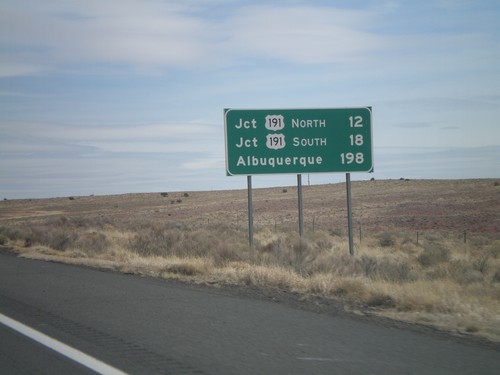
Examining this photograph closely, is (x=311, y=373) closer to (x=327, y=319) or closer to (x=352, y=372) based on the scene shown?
(x=352, y=372)

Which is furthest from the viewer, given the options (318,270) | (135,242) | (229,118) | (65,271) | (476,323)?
(135,242)

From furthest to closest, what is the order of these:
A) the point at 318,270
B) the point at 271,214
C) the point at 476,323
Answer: the point at 271,214, the point at 318,270, the point at 476,323

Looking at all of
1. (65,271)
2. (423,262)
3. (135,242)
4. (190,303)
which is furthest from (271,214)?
(190,303)

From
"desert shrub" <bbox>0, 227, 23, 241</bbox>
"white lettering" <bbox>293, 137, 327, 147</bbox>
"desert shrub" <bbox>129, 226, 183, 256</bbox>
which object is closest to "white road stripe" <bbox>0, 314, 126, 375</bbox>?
"white lettering" <bbox>293, 137, 327, 147</bbox>

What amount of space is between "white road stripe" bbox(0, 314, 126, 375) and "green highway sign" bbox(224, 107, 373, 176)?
11.2 metres

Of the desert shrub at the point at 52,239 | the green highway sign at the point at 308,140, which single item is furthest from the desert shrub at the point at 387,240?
the desert shrub at the point at 52,239

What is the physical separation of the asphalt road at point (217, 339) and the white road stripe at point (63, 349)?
0.12 m

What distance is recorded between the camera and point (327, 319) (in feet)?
32.6

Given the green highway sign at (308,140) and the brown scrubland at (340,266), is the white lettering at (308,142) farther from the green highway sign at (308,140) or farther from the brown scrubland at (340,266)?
the brown scrubland at (340,266)

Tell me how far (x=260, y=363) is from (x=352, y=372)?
1.14 m

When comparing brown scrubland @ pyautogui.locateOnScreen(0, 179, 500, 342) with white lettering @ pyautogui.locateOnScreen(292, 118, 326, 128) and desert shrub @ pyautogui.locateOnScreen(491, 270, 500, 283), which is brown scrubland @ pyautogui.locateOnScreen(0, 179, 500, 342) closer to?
desert shrub @ pyautogui.locateOnScreen(491, 270, 500, 283)

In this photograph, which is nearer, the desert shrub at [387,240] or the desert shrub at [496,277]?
the desert shrub at [496,277]

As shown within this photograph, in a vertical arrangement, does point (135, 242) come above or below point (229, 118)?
below

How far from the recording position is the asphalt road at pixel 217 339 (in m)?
7.07
